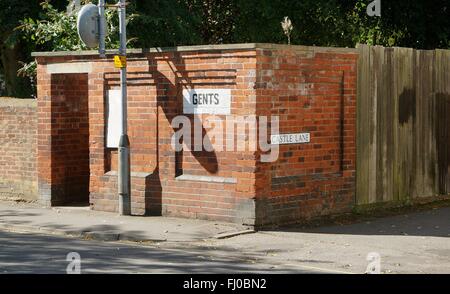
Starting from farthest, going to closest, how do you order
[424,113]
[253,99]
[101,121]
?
[424,113] → [101,121] → [253,99]

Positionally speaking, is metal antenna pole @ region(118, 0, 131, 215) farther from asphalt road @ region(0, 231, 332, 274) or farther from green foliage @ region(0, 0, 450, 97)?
green foliage @ region(0, 0, 450, 97)

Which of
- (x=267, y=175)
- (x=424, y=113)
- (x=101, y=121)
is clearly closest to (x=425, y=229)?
(x=267, y=175)

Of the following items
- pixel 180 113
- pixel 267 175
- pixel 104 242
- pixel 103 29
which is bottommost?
pixel 104 242

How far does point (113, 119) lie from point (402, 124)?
533 cm

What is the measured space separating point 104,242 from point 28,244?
111 centimetres

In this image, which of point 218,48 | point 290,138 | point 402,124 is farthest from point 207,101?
point 402,124

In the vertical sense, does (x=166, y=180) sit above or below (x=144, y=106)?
below

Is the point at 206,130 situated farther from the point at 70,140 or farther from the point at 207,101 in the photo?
the point at 70,140

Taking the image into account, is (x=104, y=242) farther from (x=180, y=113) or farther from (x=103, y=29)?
(x=103, y=29)

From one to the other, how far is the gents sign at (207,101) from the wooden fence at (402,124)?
2721mm

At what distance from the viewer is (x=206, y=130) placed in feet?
47.7

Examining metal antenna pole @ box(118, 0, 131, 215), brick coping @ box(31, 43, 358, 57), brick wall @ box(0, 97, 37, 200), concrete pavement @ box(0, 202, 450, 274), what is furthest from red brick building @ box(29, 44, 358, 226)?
brick wall @ box(0, 97, 37, 200)

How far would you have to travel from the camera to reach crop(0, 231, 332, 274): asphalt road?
10266 mm
